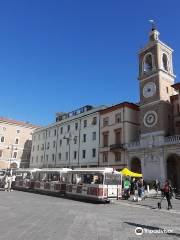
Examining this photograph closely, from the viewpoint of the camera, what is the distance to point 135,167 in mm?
39094

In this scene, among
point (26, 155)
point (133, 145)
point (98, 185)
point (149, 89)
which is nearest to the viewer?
point (98, 185)

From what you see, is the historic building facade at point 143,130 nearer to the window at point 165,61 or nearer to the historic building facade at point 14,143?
the window at point 165,61

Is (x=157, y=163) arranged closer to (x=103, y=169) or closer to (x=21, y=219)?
(x=103, y=169)

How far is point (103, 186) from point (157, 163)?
624 inches

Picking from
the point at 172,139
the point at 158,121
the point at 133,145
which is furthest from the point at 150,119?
the point at 172,139

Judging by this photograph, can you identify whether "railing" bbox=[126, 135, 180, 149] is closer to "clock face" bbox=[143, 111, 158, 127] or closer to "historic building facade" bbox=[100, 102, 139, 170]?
"historic building facade" bbox=[100, 102, 139, 170]

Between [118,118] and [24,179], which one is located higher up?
[118,118]

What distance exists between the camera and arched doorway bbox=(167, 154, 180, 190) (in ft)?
115

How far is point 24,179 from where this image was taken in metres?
33.1

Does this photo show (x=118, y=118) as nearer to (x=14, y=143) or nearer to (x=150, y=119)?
(x=150, y=119)

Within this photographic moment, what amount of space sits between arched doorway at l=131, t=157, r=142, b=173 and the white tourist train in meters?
14.5

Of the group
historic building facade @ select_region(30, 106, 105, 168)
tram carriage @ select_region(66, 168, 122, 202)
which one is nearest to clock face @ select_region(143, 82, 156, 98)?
historic building facade @ select_region(30, 106, 105, 168)

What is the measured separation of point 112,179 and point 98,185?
139 centimetres

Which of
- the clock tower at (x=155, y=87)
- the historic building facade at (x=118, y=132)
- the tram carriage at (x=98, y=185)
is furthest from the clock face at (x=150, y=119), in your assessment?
the tram carriage at (x=98, y=185)
